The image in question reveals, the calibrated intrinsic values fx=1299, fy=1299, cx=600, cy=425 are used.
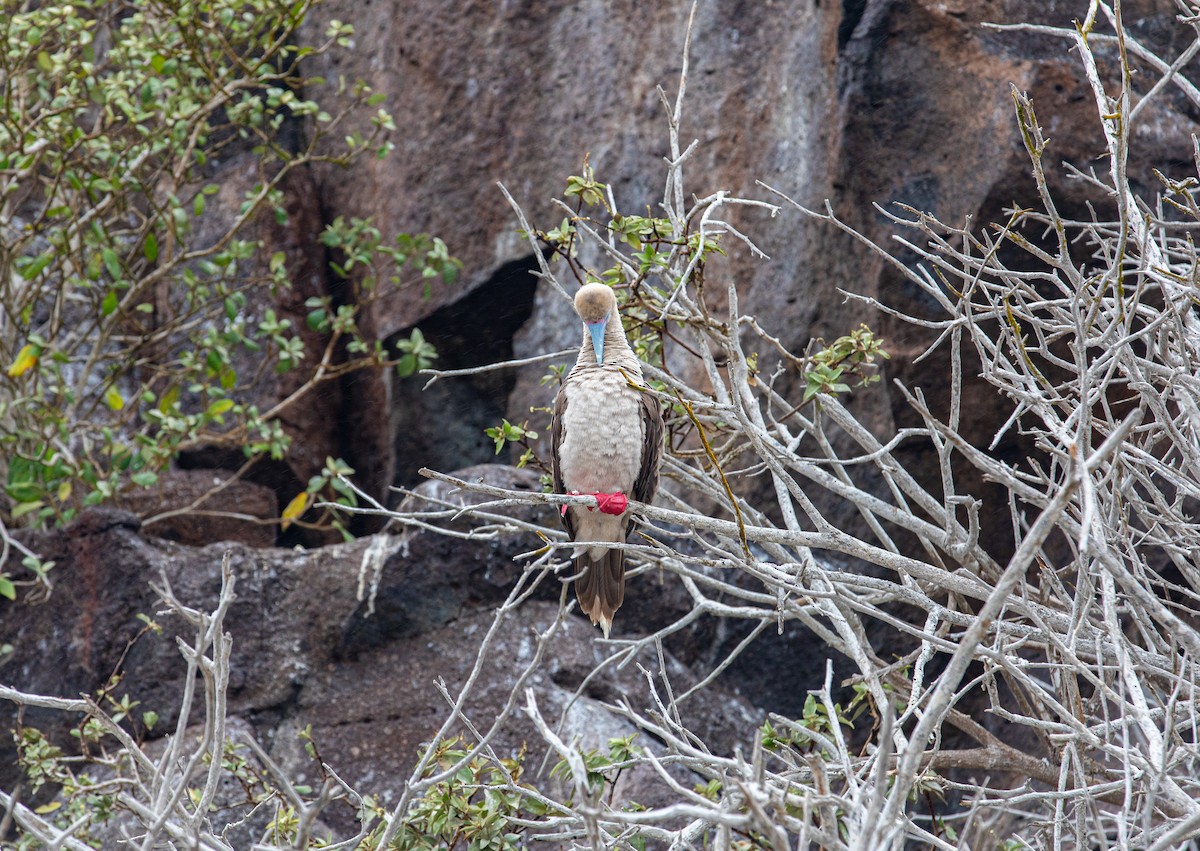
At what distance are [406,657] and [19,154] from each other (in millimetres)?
3181

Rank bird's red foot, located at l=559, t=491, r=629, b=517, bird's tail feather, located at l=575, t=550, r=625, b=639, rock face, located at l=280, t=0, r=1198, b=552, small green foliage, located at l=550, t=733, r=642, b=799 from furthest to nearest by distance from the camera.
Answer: rock face, located at l=280, t=0, r=1198, b=552 < bird's tail feather, located at l=575, t=550, r=625, b=639 < bird's red foot, located at l=559, t=491, r=629, b=517 < small green foliage, located at l=550, t=733, r=642, b=799

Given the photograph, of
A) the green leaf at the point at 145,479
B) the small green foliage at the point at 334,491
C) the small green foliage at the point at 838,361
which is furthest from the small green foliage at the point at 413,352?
the small green foliage at the point at 838,361

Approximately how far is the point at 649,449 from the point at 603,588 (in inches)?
24.7

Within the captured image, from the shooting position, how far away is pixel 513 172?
786 cm

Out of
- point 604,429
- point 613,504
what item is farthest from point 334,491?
point 613,504

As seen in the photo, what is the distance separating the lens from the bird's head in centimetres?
451

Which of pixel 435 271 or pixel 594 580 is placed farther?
pixel 435 271

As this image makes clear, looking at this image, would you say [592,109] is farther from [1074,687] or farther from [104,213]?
[1074,687]

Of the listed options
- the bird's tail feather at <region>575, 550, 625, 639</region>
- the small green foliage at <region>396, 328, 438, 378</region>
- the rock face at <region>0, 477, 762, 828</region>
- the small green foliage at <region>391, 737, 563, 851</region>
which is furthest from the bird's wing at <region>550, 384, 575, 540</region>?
the small green foliage at <region>396, 328, 438, 378</region>

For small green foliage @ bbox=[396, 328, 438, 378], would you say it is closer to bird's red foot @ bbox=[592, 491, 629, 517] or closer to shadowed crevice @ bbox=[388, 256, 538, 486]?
shadowed crevice @ bbox=[388, 256, 538, 486]

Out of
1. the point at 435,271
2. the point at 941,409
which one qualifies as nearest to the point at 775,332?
the point at 941,409

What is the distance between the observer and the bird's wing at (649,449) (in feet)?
14.6

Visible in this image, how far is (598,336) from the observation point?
456 centimetres

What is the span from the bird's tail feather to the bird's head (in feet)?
2.54
